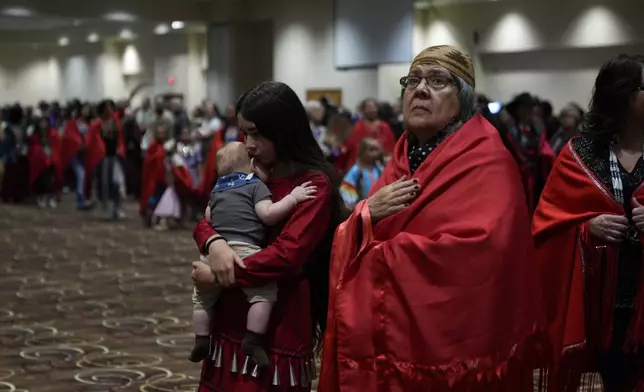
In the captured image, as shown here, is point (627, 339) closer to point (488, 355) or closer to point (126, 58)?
point (488, 355)

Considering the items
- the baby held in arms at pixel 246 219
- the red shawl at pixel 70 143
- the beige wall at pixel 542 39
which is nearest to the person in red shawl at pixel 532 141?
the beige wall at pixel 542 39

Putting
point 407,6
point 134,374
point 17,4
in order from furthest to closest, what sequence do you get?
point 17,4 < point 407,6 < point 134,374

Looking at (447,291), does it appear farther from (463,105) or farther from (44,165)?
(44,165)

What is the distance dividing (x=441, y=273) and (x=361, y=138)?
27.3 feet

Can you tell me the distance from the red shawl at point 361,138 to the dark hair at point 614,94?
7356 mm

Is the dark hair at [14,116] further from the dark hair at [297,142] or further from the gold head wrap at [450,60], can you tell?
the gold head wrap at [450,60]

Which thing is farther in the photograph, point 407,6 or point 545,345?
point 407,6

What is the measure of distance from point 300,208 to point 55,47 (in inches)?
1231

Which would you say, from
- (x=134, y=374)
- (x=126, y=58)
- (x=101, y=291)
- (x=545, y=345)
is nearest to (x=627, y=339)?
(x=545, y=345)

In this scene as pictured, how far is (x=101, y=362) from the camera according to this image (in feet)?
19.0

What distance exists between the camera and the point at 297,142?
296cm

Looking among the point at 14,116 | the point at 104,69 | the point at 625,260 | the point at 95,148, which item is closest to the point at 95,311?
the point at 625,260

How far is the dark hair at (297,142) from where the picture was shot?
291 cm

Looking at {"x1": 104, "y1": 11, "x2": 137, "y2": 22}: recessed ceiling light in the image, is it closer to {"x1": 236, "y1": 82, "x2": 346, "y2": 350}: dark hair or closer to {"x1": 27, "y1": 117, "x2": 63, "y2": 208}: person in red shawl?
{"x1": 27, "y1": 117, "x2": 63, "y2": 208}: person in red shawl
